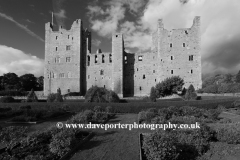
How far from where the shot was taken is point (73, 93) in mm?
36719

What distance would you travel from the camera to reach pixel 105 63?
4041 centimetres

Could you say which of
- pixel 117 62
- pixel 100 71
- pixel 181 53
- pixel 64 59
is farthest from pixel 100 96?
pixel 64 59

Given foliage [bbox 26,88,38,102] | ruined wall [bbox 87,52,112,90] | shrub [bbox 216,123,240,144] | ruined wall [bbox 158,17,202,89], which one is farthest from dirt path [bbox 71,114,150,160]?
ruined wall [bbox 87,52,112,90]

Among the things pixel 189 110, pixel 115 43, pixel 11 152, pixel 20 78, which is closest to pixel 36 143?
pixel 11 152

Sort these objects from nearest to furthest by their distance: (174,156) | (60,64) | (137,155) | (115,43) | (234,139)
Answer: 1. (174,156)
2. (137,155)
3. (234,139)
4. (115,43)
5. (60,64)

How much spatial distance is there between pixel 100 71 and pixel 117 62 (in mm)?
5742

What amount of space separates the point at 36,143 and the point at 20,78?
6582cm

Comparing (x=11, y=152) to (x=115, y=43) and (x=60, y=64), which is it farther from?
(x=60, y=64)

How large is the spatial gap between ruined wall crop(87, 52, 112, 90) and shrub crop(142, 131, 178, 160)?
34.5 meters

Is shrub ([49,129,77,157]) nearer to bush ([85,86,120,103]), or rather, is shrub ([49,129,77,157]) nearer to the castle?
bush ([85,86,120,103])

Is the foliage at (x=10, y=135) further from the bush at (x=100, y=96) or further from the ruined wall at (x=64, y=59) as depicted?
the ruined wall at (x=64, y=59)

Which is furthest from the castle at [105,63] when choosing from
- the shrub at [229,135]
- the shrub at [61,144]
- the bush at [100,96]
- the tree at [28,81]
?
the shrub at [61,144]

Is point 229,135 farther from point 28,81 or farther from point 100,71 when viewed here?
point 28,81

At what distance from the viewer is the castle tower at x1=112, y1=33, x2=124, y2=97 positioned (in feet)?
123
